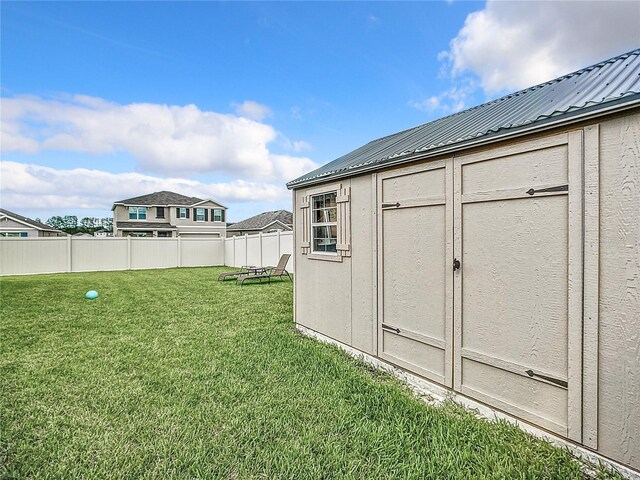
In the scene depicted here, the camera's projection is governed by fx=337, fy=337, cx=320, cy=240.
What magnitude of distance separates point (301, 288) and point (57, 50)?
10.3m

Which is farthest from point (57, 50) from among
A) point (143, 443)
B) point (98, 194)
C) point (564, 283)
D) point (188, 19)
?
point (98, 194)

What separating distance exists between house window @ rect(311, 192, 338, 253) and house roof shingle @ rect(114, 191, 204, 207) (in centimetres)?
2923

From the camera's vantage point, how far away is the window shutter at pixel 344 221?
4.47 m

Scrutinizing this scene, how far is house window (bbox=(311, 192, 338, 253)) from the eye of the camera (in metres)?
4.90

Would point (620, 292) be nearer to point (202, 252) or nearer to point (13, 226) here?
point (202, 252)

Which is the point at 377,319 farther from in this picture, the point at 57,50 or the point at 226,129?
the point at 226,129

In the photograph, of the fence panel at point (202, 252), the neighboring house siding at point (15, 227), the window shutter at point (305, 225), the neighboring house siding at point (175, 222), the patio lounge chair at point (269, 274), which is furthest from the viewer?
the neighboring house siding at point (175, 222)

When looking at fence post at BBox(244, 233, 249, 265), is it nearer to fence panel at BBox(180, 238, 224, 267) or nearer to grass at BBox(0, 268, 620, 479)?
fence panel at BBox(180, 238, 224, 267)

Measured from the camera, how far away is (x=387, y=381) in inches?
141

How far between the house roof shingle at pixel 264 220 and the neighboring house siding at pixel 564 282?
3287cm

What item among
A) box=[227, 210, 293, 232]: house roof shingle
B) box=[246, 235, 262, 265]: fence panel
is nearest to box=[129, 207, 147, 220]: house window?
box=[227, 210, 293, 232]: house roof shingle

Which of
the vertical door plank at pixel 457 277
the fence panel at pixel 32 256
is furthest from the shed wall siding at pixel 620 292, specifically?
the fence panel at pixel 32 256

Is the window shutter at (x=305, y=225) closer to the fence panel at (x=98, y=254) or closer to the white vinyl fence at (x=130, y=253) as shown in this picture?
the white vinyl fence at (x=130, y=253)

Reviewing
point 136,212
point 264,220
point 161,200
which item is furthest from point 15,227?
point 264,220
